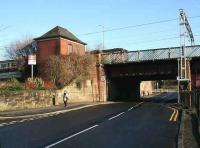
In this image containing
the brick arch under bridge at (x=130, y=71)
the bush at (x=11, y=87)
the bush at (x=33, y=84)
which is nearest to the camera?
the bush at (x=11, y=87)

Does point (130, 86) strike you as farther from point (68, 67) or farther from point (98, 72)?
point (68, 67)

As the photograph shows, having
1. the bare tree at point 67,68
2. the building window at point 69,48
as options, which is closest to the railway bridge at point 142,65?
the bare tree at point 67,68

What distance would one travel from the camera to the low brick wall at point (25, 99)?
34.9 metres

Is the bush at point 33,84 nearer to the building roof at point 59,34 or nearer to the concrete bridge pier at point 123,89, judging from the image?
the building roof at point 59,34

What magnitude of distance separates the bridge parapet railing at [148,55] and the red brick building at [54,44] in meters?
4.76

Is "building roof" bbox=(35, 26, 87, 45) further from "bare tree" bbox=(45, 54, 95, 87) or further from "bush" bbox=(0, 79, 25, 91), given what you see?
"bush" bbox=(0, 79, 25, 91)

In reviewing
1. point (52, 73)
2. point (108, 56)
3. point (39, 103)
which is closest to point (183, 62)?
point (108, 56)

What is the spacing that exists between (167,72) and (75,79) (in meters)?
12.0

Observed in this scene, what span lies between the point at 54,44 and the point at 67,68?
9.52 meters

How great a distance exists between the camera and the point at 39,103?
1558 inches

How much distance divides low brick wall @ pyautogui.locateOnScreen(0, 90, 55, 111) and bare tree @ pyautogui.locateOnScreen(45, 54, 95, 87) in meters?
8.19

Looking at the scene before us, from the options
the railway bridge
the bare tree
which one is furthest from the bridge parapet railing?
the bare tree

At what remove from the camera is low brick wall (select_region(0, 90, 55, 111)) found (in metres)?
34.9

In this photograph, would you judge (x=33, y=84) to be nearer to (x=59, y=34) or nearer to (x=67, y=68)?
(x=67, y=68)
